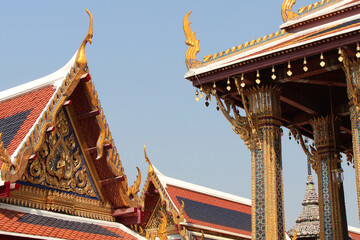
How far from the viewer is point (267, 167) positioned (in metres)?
9.52

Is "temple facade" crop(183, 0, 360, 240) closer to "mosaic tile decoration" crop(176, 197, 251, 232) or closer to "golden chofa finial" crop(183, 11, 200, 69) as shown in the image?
"golden chofa finial" crop(183, 11, 200, 69)

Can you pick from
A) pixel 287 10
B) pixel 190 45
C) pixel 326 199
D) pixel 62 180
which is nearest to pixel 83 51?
pixel 62 180

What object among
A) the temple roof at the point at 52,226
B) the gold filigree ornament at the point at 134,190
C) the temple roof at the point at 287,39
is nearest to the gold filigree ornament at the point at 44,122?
the temple roof at the point at 52,226

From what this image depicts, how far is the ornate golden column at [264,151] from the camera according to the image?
925 cm

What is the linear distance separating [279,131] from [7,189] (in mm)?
5901

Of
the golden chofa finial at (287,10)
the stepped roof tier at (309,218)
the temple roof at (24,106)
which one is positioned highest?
the golden chofa finial at (287,10)

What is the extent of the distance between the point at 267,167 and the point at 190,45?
2.76 meters

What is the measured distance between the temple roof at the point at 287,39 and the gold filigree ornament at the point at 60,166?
13.1ft

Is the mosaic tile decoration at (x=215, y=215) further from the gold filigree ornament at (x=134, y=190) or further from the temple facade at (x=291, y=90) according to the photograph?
the gold filigree ornament at (x=134, y=190)

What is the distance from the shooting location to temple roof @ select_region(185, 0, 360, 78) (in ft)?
29.5

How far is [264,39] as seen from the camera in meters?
9.99

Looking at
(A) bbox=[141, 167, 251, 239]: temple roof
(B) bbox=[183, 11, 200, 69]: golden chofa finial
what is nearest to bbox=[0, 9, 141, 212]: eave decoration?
(B) bbox=[183, 11, 200, 69]: golden chofa finial

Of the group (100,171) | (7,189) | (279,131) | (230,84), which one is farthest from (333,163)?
(7,189)

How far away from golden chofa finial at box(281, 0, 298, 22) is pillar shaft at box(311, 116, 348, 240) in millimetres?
2302
